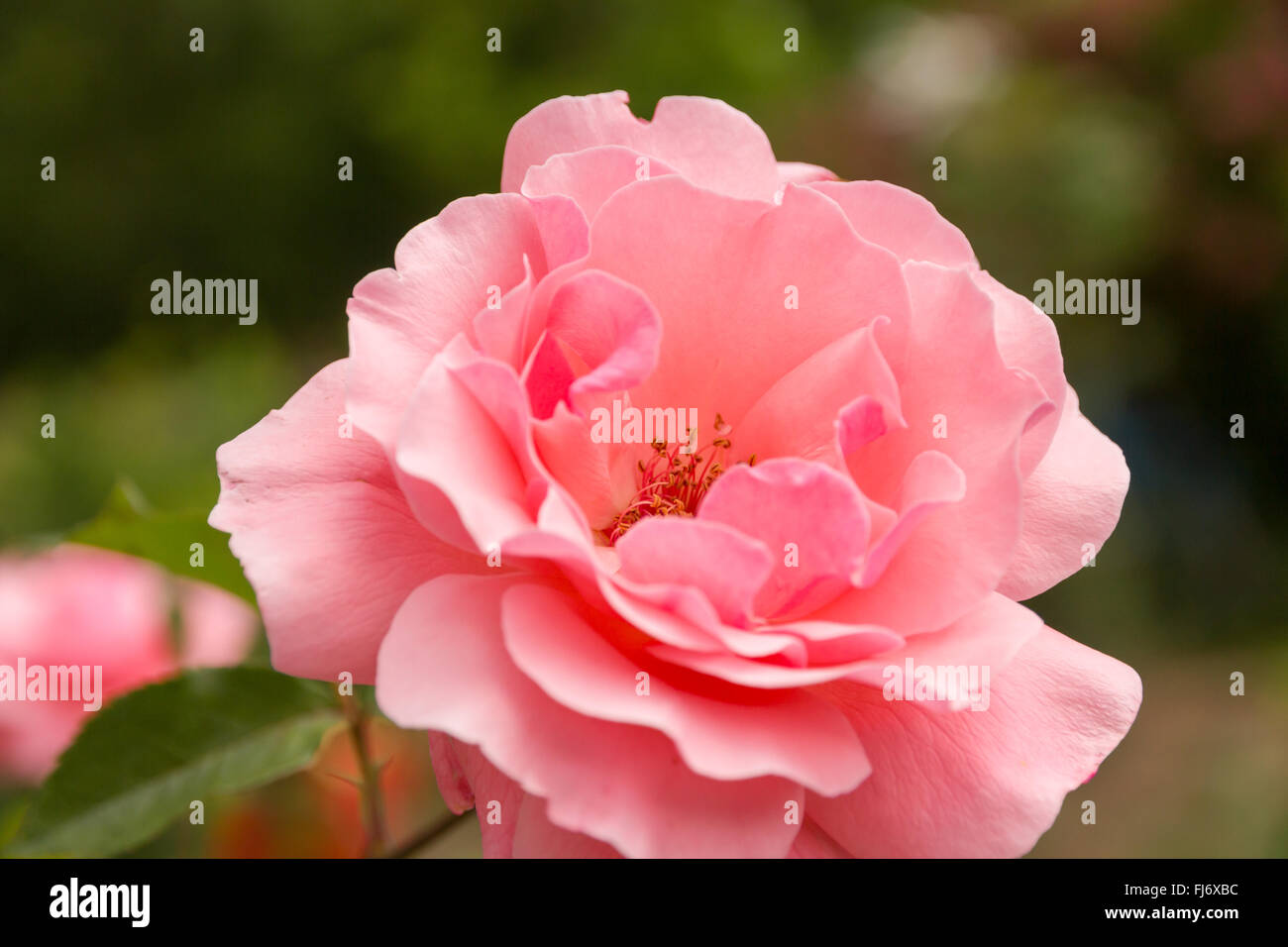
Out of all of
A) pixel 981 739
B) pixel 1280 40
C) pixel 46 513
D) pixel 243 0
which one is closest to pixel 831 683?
pixel 981 739

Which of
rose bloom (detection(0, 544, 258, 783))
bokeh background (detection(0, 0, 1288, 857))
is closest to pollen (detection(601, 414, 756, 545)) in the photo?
rose bloom (detection(0, 544, 258, 783))

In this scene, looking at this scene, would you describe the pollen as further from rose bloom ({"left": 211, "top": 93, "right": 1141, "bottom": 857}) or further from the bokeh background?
the bokeh background

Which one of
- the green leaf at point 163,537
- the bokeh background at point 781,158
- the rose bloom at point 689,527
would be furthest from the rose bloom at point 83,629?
the bokeh background at point 781,158

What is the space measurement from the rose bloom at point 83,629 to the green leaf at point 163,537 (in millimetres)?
294

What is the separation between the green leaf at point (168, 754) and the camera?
0.37 metres

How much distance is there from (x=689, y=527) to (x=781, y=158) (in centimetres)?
196

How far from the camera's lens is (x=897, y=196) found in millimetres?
350

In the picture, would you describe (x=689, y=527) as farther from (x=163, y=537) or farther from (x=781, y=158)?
(x=781, y=158)

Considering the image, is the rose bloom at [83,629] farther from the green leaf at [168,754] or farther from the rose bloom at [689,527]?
the rose bloom at [689,527]

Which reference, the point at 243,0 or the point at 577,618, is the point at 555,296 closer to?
the point at 577,618

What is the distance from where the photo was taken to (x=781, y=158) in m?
2.14

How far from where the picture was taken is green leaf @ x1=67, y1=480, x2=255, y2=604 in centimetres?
43

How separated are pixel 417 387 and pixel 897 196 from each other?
0.16 meters

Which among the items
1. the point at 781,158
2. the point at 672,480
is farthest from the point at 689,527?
the point at 781,158
